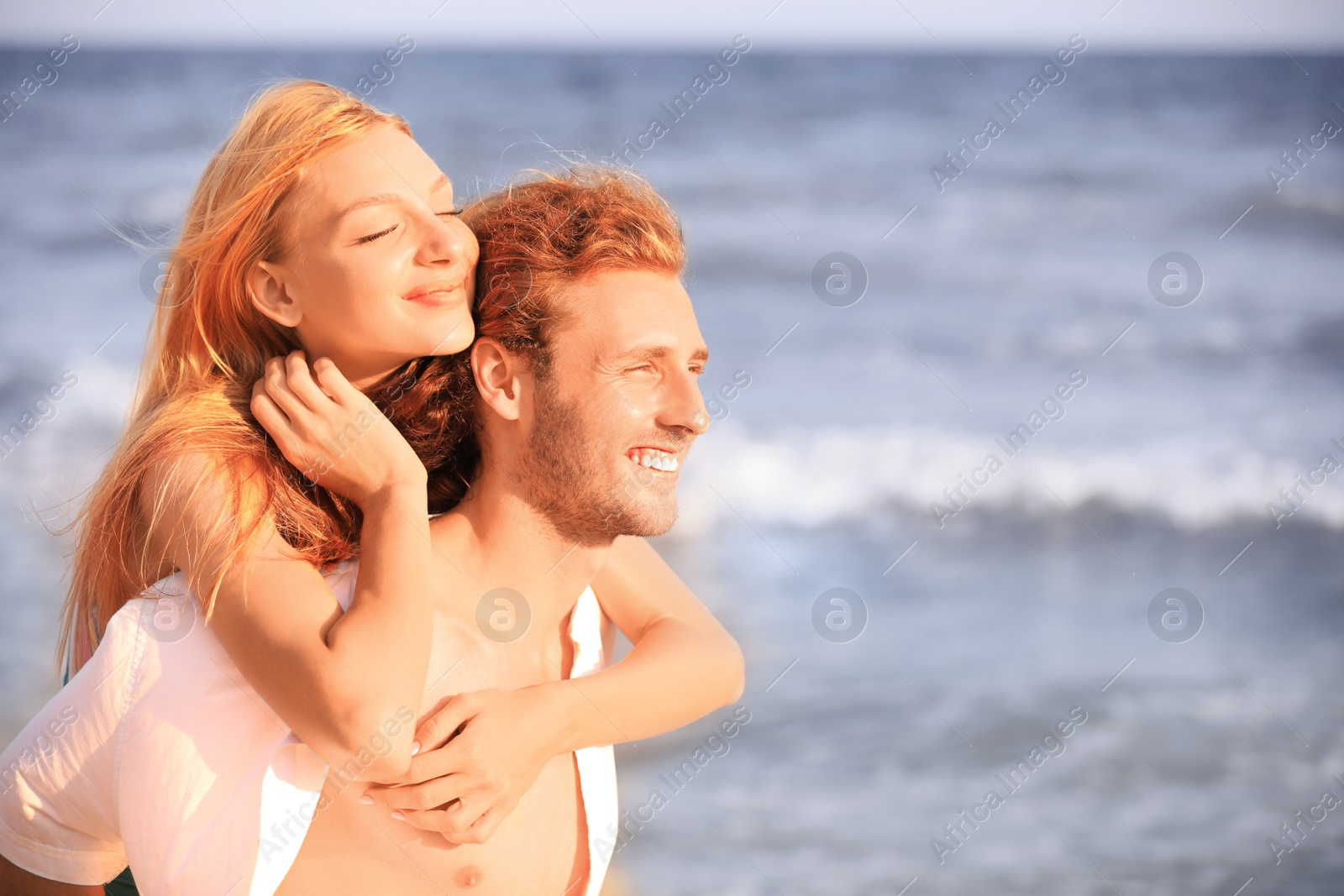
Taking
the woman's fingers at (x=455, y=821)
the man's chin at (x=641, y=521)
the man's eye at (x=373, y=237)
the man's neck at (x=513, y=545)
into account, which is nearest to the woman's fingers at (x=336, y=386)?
the man's eye at (x=373, y=237)

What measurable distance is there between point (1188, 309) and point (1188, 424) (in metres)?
2.88

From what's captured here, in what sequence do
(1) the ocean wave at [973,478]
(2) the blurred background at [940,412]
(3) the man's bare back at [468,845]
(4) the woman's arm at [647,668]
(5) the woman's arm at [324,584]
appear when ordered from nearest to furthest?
(5) the woman's arm at [324,584] < (3) the man's bare back at [468,845] < (4) the woman's arm at [647,668] < (2) the blurred background at [940,412] < (1) the ocean wave at [973,478]

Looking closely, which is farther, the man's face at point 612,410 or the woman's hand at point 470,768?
the man's face at point 612,410

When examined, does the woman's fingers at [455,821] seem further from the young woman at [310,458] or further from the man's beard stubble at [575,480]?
the man's beard stubble at [575,480]

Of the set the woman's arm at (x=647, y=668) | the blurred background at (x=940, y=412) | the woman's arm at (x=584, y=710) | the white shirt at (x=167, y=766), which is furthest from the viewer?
the blurred background at (x=940, y=412)

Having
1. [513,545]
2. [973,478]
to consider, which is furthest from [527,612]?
[973,478]

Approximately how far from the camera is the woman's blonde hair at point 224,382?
9.00 feet

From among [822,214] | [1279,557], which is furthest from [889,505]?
[822,214]

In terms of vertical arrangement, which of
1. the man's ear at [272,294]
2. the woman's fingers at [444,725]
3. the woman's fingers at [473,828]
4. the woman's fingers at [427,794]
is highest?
the man's ear at [272,294]

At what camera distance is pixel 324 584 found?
269 centimetres

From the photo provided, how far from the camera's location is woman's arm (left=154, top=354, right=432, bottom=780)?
2.48 m

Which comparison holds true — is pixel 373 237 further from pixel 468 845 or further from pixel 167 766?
pixel 468 845

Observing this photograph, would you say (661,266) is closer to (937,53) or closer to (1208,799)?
(1208,799)

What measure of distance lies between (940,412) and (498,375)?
10594mm
